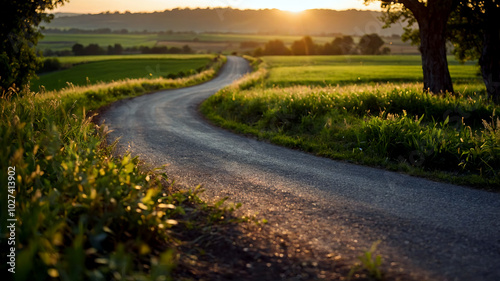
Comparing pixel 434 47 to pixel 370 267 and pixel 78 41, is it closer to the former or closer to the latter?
pixel 370 267

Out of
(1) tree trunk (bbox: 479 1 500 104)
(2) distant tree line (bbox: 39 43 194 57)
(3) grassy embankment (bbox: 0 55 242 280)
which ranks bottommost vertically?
(3) grassy embankment (bbox: 0 55 242 280)

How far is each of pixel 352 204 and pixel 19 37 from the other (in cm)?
1807

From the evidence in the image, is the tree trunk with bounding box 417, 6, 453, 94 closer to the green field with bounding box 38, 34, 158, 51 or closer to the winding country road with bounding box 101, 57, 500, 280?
the winding country road with bounding box 101, 57, 500, 280

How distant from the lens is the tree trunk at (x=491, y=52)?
58.5ft

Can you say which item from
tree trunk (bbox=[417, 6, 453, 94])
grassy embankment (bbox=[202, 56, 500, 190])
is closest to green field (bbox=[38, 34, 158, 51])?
grassy embankment (bbox=[202, 56, 500, 190])

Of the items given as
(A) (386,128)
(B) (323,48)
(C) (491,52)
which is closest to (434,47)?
(C) (491,52)

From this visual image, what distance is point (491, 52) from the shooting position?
18.1 m

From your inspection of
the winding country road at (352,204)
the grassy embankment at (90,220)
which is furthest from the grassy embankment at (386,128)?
the grassy embankment at (90,220)

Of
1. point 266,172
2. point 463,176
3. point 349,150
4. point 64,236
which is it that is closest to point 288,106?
point 349,150

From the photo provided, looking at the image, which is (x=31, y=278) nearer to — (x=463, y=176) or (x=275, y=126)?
(x=463, y=176)

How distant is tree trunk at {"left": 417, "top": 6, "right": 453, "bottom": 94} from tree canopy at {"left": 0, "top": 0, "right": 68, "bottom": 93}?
17.2 metres

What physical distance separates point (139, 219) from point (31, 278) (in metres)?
1.32

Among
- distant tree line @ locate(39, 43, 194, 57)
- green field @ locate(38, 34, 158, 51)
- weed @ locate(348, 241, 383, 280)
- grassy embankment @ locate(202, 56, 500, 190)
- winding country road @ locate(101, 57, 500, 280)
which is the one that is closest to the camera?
weed @ locate(348, 241, 383, 280)

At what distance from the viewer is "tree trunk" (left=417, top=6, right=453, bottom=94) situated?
1596 centimetres
